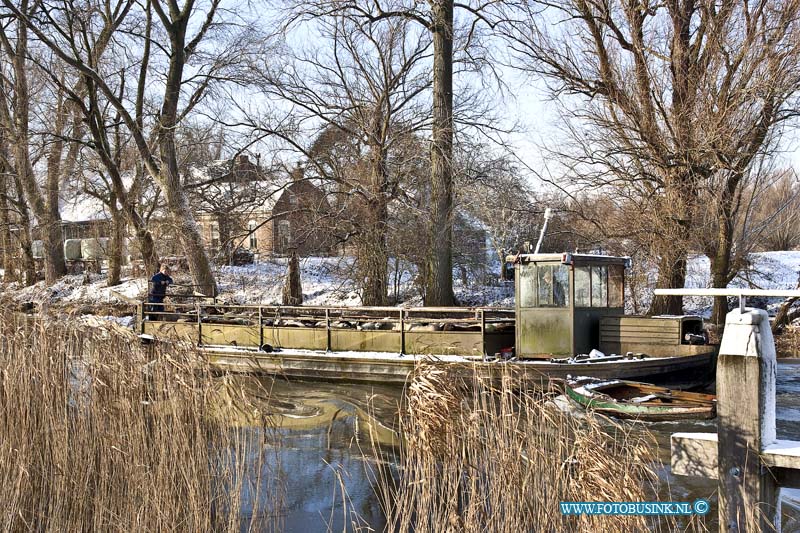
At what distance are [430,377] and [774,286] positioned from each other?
20003mm

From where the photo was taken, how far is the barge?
446 inches

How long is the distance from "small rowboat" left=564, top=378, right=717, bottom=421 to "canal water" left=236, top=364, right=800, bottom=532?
0.39m

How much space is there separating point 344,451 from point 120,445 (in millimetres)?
3863

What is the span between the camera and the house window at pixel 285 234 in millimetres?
18509

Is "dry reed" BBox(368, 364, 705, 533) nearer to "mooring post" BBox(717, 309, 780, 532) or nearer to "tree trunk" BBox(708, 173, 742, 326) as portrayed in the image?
"mooring post" BBox(717, 309, 780, 532)

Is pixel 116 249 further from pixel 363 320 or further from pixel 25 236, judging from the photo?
pixel 363 320

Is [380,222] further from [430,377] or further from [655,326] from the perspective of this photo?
[430,377]

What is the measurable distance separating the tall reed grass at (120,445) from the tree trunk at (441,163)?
36.8 ft

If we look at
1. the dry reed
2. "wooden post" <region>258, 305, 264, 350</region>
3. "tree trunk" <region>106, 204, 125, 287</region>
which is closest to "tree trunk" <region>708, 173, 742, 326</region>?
"wooden post" <region>258, 305, 264, 350</region>

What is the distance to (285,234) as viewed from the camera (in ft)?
61.5

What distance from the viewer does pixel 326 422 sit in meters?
10.6

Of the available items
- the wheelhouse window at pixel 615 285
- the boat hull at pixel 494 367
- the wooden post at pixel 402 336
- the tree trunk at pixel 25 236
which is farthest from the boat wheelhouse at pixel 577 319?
the tree trunk at pixel 25 236

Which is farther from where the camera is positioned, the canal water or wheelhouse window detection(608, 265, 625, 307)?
wheelhouse window detection(608, 265, 625, 307)

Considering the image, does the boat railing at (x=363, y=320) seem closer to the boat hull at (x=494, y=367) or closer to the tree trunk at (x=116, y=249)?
the boat hull at (x=494, y=367)
